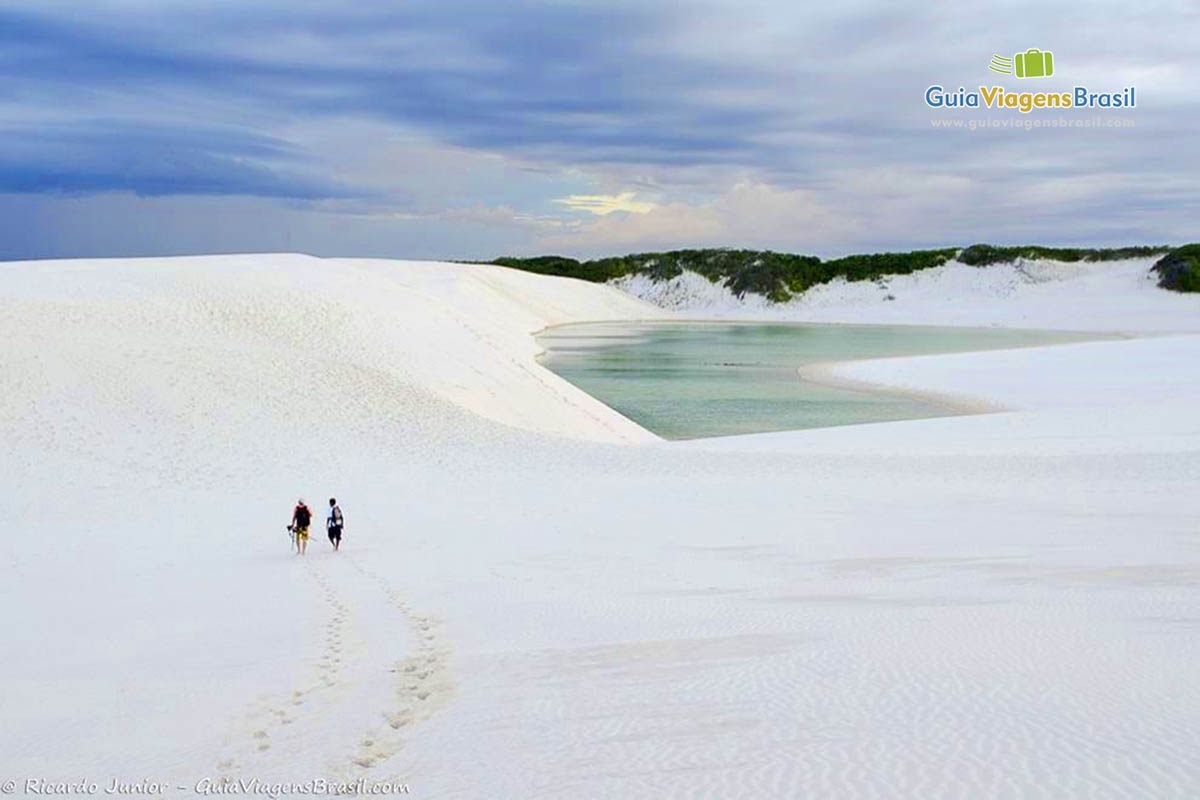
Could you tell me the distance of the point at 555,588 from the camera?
10789 millimetres

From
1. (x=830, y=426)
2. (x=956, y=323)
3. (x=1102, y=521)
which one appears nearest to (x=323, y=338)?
(x=830, y=426)

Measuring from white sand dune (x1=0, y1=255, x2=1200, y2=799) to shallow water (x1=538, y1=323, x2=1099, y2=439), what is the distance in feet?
14.0

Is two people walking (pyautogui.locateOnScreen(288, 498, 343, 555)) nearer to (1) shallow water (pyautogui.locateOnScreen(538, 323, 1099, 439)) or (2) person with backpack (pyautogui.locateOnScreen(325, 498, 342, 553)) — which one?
(2) person with backpack (pyautogui.locateOnScreen(325, 498, 342, 553))

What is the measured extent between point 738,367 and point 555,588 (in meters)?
38.7

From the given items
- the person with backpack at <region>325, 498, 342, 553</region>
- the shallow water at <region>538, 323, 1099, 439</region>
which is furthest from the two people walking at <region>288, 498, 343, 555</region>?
the shallow water at <region>538, 323, 1099, 439</region>

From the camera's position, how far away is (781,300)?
390 ft

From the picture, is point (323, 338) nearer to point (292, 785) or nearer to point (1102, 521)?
point (1102, 521)

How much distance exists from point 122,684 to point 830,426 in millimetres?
23867

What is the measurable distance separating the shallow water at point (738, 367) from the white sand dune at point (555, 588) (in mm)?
4256

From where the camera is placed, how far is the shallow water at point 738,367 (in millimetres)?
32062

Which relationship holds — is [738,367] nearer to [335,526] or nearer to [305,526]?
[335,526]

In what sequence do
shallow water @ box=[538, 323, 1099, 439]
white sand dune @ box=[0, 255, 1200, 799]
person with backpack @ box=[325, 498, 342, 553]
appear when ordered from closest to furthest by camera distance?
1. white sand dune @ box=[0, 255, 1200, 799]
2. person with backpack @ box=[325, 498, 342, 553]
3. shallow water @ box=[538, 323, 1099, 439]

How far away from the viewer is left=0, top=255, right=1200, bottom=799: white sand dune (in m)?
5.87

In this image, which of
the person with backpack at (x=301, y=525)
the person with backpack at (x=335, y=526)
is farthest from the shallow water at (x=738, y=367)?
the person with backpack at (x=301, y=525)
